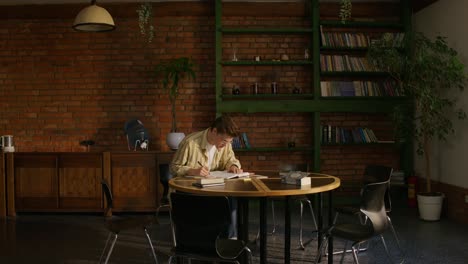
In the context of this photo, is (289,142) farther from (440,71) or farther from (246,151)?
(440,71)

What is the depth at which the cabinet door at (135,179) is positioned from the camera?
6.72 metres

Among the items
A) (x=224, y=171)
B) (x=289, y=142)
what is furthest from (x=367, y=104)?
(x=224, y=171)

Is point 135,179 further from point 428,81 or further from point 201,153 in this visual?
point 428,81

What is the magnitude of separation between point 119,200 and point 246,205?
11.4ft

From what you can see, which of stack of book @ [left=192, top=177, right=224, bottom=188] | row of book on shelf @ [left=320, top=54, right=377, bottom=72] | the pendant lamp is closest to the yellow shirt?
stack of book @ [left=192, top=177, right=224, bottom=188]

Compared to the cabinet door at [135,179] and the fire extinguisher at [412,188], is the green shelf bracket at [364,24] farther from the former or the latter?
the cabinet door at [135,179]

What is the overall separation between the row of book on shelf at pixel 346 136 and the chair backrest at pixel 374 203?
3550 mm

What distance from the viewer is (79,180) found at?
22.2 feet

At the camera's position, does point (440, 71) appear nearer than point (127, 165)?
Yes

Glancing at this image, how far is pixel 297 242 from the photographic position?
5.23 metres

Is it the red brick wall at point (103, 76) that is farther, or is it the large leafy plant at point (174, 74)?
the red brick wall at point (103, 76)

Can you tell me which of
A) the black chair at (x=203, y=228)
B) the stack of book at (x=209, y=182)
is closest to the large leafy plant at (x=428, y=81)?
the stack of book at (x=209, y=182)

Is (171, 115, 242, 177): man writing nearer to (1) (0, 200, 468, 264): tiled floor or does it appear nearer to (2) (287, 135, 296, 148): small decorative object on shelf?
(1) (0, 200, 468, 264): tiled floor

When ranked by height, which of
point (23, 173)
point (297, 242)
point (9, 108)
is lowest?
point (297, 242)
